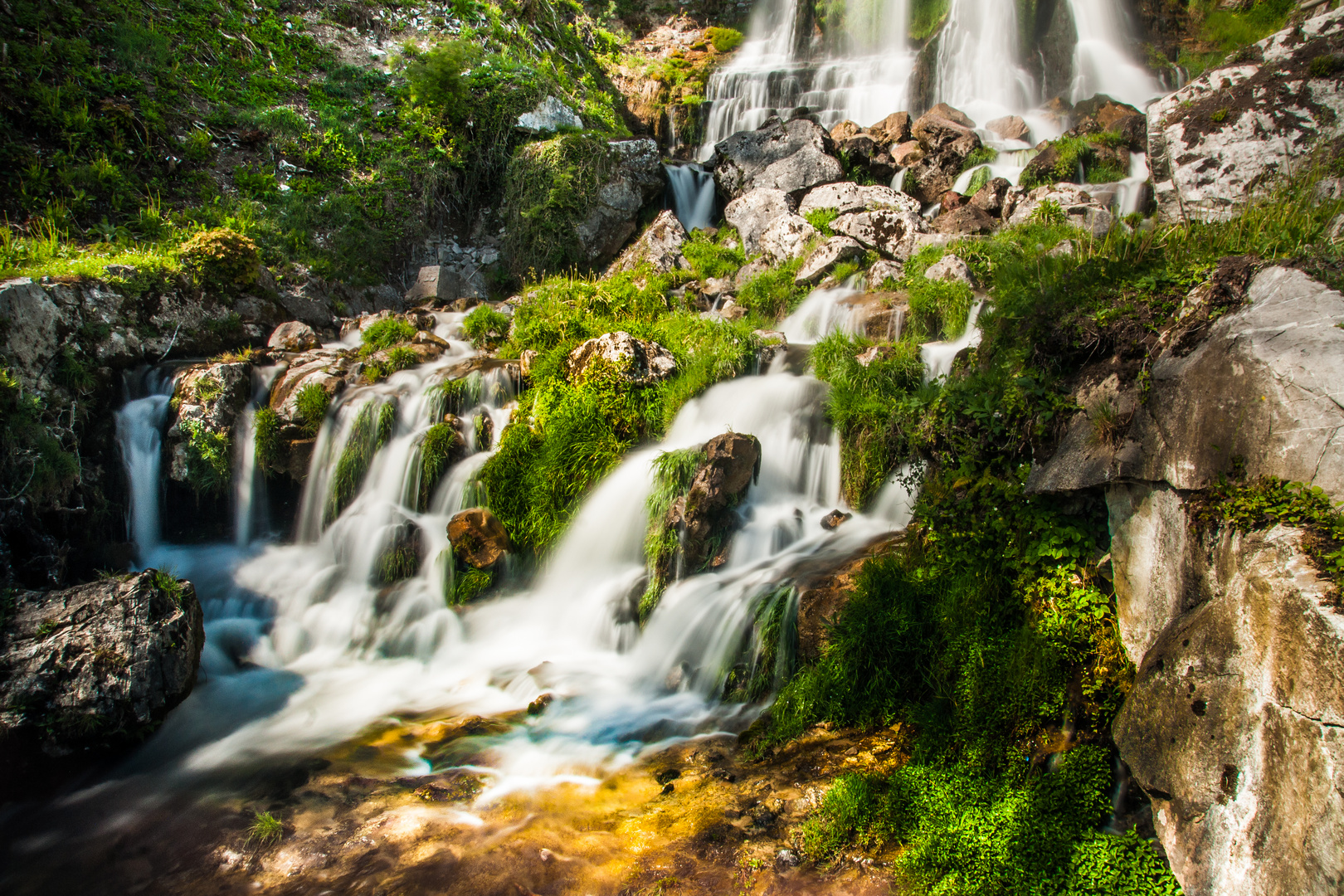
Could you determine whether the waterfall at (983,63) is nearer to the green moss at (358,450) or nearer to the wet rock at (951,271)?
the wet rock at (951,271)

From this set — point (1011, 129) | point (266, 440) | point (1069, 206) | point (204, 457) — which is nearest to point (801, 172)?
point (1011, 129)

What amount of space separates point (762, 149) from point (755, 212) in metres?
2.62

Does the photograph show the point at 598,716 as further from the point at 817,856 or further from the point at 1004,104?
the point at 1004,104

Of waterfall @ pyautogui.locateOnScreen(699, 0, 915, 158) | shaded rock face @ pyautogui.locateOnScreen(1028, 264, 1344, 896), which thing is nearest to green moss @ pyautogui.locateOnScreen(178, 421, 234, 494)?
shaded rock face @ pyautogui.locateOnScreen(1028, 264, 1344, 896)

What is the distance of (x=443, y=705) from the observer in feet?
19.4

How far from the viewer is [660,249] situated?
45.3ft

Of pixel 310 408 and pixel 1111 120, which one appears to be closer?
pixel 310 408

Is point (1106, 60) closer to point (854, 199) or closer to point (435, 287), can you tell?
point (854, 199)

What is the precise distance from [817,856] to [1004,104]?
1997 cm

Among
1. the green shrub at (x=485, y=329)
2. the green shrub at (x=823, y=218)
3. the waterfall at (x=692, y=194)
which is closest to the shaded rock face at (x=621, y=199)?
the waterfall at (x=692, y=194)

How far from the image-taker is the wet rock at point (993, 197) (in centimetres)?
1252

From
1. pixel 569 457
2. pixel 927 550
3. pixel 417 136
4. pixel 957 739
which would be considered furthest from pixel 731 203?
pixel 957 739

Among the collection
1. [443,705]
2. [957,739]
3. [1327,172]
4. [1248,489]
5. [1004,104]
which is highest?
[1004,104]

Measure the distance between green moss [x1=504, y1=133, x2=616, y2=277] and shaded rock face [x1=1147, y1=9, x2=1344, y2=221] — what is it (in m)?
10.9
